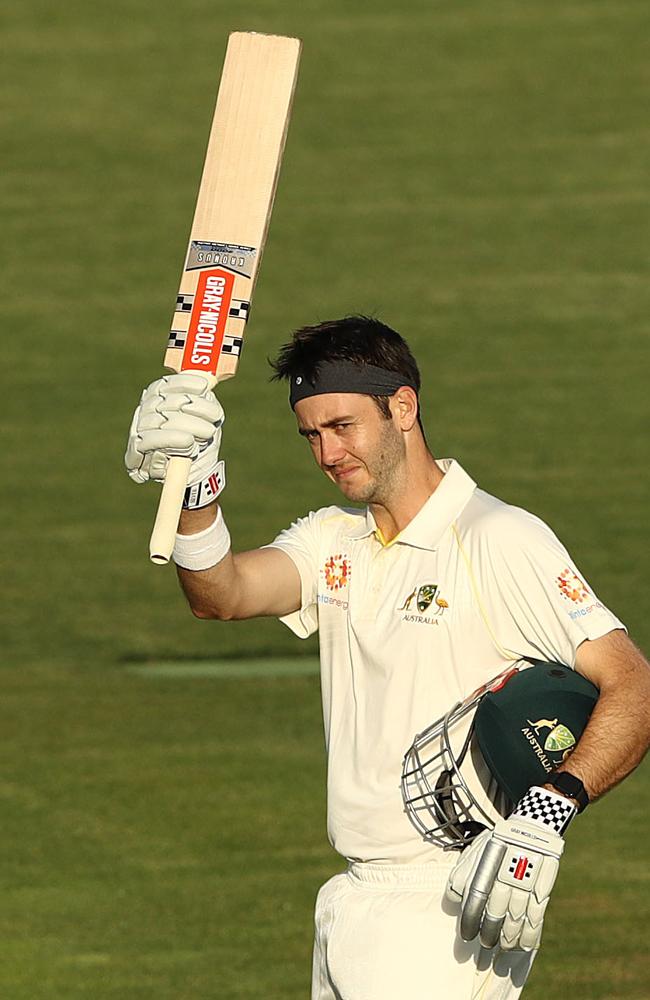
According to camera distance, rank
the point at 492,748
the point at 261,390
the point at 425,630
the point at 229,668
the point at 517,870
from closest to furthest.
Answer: the point at 517,870 → the point at 492,748 → the point at 425,630 → the point at 229,668 → the point at 261,390

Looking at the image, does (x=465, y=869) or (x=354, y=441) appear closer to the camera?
(x=465, y=869)

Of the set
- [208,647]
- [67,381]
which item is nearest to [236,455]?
[67,381]

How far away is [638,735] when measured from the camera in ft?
14.4

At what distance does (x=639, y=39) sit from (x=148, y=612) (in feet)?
45.6

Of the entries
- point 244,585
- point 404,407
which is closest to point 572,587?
point 404,407

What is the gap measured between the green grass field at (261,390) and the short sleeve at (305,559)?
2.49 meters

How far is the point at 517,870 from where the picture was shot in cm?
423

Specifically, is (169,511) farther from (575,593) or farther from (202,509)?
(575,593)

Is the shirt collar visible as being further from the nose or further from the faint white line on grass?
the faint white line on grass

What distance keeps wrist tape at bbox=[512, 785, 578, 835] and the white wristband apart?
3.45 ft

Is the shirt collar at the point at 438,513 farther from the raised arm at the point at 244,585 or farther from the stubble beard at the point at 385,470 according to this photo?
the raised arm at the point at 244,585

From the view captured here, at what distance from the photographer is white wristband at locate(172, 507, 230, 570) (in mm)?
4891

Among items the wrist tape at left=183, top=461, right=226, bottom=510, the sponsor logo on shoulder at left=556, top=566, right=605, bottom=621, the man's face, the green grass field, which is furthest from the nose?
Answer: the green grass field

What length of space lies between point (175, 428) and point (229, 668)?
24.8ft
